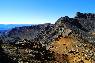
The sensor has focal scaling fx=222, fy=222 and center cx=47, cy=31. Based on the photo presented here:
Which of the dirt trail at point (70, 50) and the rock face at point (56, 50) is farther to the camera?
the dirt trail at point (70, 50)

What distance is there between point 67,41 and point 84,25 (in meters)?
23.2

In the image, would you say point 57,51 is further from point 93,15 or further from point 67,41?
point 93,15

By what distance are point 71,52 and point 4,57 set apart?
51.0 feet

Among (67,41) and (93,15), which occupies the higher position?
(93,15)

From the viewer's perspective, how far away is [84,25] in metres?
63.4

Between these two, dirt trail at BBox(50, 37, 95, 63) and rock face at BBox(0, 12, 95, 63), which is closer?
rock face at BBox(0, 12, 95, 63)

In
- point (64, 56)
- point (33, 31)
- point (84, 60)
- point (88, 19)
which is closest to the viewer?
point (84, 60)

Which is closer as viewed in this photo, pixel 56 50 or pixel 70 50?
pixel 70 50

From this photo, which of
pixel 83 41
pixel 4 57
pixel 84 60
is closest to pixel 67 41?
pixel 83 41

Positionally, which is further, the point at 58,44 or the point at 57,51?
the point at 58,44

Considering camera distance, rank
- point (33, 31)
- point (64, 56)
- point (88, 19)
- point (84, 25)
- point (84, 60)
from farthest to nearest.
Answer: point (33, 31) → point (88, 19) → point (84, 25) → point (64, 56) → point (84, 60)

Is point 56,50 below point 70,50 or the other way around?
below

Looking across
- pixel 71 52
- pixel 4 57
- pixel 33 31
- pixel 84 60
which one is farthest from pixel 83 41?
pixel 33 31

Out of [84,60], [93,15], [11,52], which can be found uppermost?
[93,15]
